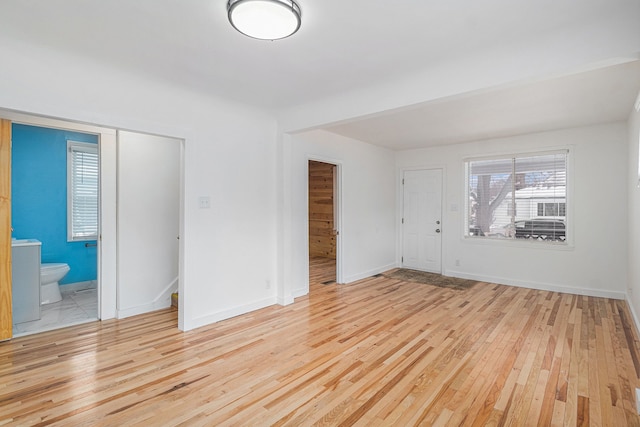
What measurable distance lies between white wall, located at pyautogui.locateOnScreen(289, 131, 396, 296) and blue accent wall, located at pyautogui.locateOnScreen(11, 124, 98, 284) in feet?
11.0

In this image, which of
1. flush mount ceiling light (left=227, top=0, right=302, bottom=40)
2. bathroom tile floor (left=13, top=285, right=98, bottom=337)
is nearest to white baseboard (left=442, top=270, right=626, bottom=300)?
flush mount ceiling light (left=227, top=0, right=302, bottom=40)

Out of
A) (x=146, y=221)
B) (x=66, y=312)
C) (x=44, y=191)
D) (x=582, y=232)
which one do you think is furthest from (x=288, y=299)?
(x=582, y=232)

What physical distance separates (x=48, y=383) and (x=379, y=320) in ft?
9.76

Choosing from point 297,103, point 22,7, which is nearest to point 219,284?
point 297,103

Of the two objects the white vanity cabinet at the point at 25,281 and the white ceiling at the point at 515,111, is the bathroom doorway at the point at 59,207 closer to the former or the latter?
the white vanity cabinet at the point at 25,281

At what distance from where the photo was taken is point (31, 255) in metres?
3.60

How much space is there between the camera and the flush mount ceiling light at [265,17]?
6.09 ft

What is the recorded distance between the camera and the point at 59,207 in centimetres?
487

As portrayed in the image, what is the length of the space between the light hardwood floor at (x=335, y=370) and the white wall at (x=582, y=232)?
0.83m

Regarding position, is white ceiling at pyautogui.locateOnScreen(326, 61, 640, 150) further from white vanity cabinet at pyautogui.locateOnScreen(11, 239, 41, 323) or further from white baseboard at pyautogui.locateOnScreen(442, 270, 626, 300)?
white vanity cabinet at pyautogui.locateOnScreen(11, 239, 41, 323)

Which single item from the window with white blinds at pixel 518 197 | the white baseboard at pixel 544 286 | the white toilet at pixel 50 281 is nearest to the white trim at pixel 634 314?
the white baseboard at pixel 544 286

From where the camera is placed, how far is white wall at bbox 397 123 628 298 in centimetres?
456

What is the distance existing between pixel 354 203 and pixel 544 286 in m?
3.20

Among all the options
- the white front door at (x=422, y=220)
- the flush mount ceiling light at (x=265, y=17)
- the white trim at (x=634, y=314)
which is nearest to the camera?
the flush mount ceiling light at (x=265, y=17)
